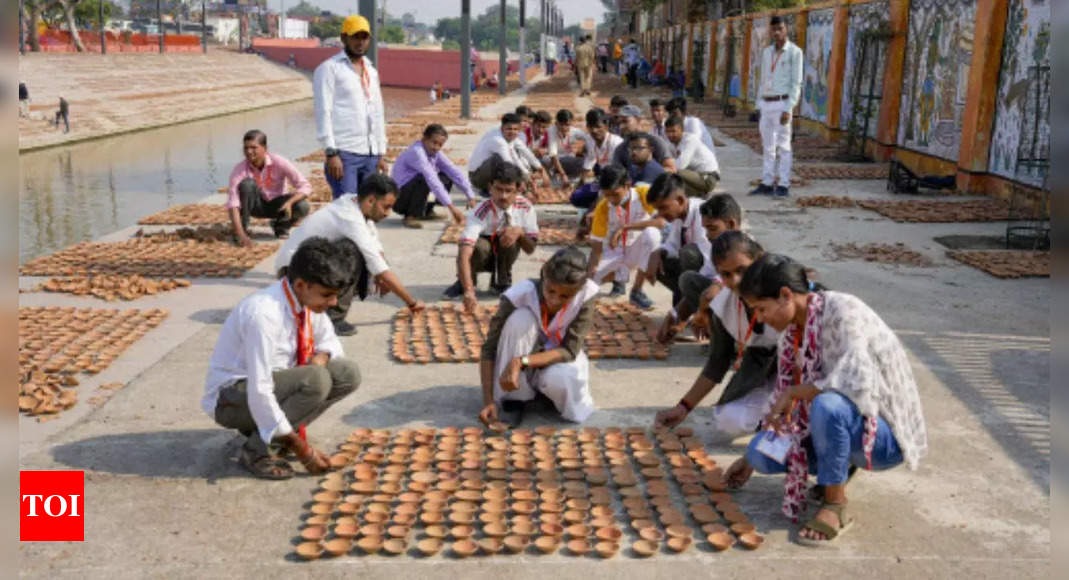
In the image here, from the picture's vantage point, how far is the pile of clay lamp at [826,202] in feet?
31.6

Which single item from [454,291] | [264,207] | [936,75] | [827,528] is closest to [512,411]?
[827,528]

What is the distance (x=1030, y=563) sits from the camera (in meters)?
2.99

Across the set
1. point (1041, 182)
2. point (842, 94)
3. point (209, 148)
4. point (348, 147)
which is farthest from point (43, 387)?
point (209, 148)

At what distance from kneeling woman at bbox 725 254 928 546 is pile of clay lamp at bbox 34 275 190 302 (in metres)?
4.72

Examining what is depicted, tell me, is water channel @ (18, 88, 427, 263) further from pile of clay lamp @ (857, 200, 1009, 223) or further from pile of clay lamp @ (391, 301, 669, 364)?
pile of clay lamp @ (857, 200, 1009, 223)

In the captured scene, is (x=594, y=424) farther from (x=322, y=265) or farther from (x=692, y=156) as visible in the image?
(x=692, y=156)

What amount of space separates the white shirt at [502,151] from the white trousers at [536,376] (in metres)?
4.92

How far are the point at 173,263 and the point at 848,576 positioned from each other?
5767 mm

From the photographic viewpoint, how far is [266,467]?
142 inches

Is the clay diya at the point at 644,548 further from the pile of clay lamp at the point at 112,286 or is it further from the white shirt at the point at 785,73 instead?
the white shirt at the point at 785,73

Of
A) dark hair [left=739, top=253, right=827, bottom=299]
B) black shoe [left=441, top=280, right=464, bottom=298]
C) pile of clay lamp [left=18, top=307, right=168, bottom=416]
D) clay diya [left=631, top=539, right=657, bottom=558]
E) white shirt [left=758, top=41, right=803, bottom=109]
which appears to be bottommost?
clay diya [left=631, top=539, right=657, bottom=558]

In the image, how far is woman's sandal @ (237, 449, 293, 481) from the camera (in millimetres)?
3586

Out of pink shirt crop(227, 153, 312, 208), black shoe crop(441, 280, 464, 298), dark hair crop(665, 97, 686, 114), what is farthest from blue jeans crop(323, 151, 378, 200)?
dark hair crop(665, 97, 686, 114)

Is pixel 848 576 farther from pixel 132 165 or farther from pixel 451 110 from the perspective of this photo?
pixel 451 110
